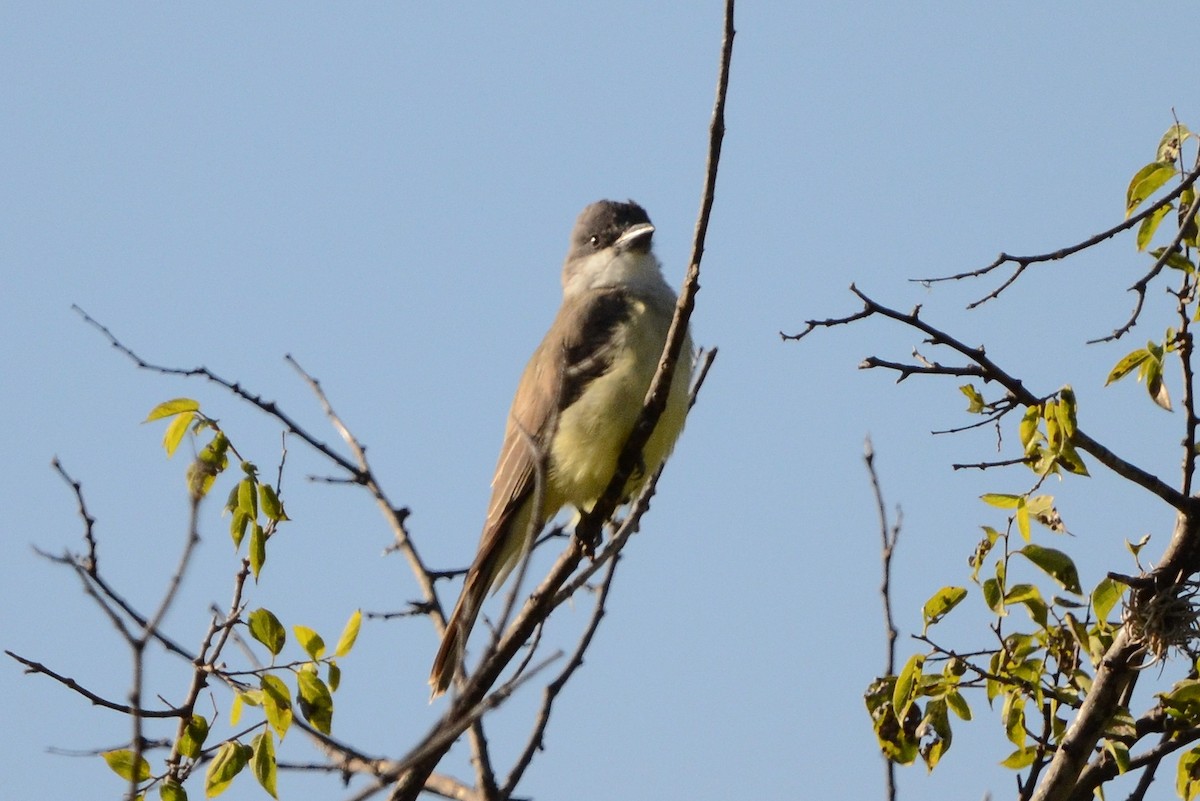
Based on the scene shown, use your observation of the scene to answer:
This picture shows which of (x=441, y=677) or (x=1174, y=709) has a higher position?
(x=441, y=677)

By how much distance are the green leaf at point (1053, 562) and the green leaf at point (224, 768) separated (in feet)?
7.30

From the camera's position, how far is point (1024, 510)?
404 centimetres

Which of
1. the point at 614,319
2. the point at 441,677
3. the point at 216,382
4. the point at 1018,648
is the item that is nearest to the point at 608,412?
the point at 614,319

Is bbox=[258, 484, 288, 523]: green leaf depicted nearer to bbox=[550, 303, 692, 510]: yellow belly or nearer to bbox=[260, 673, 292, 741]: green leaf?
→ bbox=[260, 673, 292, 741]: green leaf

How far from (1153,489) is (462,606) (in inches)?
114

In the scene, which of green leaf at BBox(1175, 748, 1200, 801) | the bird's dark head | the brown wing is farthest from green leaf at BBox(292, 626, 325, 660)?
the bird's dark head

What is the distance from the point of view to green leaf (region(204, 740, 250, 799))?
396 cm

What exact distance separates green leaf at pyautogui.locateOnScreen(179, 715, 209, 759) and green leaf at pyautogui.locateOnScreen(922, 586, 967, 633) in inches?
80.1

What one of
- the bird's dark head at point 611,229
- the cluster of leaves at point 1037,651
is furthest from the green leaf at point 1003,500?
the bird's dark head at point 611,229

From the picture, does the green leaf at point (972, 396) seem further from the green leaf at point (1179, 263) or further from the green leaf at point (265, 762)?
the green leaf at point (265, 762)

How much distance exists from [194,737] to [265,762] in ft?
0.80

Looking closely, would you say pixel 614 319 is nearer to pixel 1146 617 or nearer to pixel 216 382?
pixel 216 382

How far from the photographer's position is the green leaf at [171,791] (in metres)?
3.91

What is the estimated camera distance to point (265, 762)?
3.96 metres
